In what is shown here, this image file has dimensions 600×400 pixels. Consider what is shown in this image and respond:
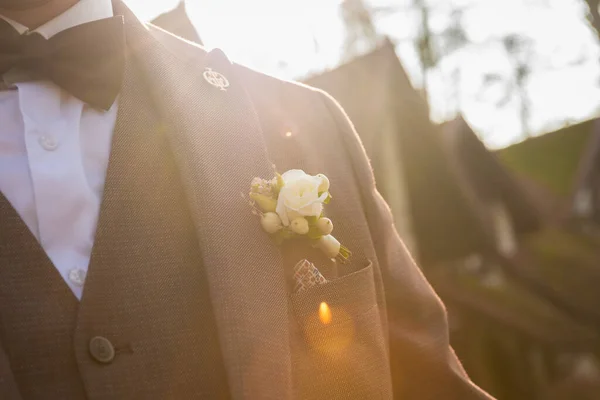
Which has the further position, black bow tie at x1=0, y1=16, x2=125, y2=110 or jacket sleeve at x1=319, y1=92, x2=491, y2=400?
jacket sleeve at x1=319, y1=92, x2=491, y2=400

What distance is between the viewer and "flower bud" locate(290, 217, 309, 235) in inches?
53.6

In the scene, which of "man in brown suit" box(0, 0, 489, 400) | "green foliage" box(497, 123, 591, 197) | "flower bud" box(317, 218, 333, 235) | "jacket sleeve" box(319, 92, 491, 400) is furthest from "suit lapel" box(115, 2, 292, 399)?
"green foliage" box(497, 123, 591, 197)

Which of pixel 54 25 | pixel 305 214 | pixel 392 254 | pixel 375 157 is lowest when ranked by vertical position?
pixel 375 157


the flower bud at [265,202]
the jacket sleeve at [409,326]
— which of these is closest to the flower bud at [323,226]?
the flower bud at [265,202]

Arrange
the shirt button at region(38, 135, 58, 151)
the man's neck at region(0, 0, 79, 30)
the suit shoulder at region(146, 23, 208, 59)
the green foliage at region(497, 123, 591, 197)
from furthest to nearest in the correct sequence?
the green foliage at region(497, 123, 591, 197) < the suit shoulder at region(146, 23, 208, 59) < the man's neck at region(0, 0, 79, 30) < the shirt button at region(38, 135, 58, 151)

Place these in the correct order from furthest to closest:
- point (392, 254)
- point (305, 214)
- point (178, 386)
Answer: point (392, 254) → point (305, 214) → point (178, 386)

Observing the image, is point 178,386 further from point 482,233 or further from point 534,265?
point 534,265

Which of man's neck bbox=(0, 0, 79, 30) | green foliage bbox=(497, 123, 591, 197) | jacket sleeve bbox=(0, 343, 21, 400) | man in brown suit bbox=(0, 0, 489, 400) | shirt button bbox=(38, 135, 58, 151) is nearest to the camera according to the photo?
jacket sleeve bbox=(0, 343, 21, 400)

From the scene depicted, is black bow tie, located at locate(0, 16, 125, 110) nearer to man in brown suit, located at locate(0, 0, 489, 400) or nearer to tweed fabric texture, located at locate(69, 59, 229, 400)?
man in brown suit, located at locate(0, 0, 489, 400)

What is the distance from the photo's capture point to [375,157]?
6.50 meters

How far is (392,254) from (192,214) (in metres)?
0.59

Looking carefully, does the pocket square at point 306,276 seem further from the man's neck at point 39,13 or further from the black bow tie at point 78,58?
the man's neck at point 39,13

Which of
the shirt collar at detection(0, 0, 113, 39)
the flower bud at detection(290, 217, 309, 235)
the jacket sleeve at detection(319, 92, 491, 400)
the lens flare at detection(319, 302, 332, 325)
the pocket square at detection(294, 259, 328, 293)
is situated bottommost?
the jacket sleeve at detection(319, 92, 491, 400)

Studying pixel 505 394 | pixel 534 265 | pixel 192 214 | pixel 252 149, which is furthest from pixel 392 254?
pixel 534 265
